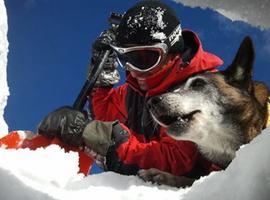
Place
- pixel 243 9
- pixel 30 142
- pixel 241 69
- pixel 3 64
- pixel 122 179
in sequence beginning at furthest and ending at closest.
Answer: pixel 3 64, pixel 241 69, pixel 30 142, pixel 122 179, pixel 243 9

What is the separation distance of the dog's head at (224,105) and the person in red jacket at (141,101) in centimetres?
12

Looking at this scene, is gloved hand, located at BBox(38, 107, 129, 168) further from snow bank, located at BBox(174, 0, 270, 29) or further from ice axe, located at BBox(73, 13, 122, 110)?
ice axe, located at BBox(73, 13, 122, 110)

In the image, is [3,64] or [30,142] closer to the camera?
[30,142]

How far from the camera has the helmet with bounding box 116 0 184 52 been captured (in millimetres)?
4406

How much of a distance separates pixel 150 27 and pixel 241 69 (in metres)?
0.89

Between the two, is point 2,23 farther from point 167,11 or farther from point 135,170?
point 135,170

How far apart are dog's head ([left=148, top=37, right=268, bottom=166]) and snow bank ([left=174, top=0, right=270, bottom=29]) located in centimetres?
94

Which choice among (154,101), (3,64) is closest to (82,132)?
(154,101)

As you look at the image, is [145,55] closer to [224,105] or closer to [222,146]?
[224,105]

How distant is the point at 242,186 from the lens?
1970mm

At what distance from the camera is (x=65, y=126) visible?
11.7ft

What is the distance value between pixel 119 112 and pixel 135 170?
1.53m

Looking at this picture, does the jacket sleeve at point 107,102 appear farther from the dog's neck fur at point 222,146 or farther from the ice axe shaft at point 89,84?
the dog's neck fur at point 222,146

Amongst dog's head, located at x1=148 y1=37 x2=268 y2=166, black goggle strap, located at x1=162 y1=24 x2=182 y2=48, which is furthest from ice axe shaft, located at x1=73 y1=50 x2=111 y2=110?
dog's head, located at x1=148 y1=37 x2=268 y2=166
